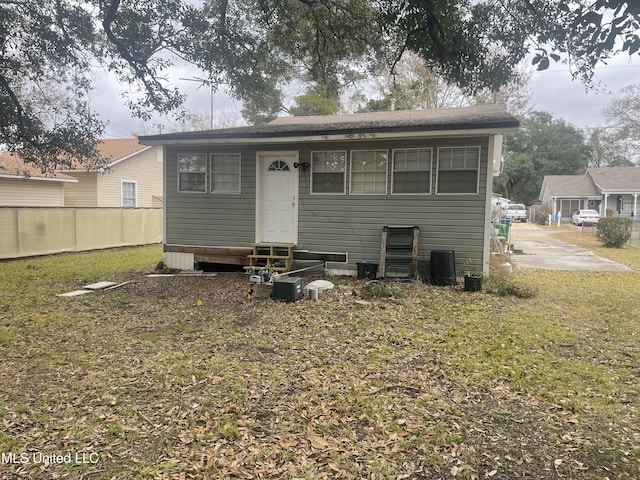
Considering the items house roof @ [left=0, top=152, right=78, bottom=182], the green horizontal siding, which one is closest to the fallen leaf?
the green horizontal siding

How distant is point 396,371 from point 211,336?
2308 mm

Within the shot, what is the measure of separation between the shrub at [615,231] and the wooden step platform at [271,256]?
1319 cm

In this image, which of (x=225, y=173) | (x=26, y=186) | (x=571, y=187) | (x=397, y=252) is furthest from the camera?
Answer: (x=571, y=187)

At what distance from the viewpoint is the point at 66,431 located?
288 cm

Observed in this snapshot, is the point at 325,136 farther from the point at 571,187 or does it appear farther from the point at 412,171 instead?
the point at 571,187

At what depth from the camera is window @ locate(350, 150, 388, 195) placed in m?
8.42

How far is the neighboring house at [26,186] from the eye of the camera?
49.0 feet

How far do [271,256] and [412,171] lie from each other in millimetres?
3318

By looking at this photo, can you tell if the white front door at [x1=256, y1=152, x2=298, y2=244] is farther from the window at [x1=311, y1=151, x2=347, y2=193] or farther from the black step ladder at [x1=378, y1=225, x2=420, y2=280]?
the black step ladder at [x1=378, y1=225, x2=420, y2=280]

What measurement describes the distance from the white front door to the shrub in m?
13.1

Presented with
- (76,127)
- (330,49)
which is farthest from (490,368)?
(76,127)

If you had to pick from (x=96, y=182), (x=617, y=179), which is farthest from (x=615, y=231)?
(x=617, y=179)

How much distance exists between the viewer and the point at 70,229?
1357cm

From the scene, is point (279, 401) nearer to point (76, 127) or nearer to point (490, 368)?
point (490, 368)
